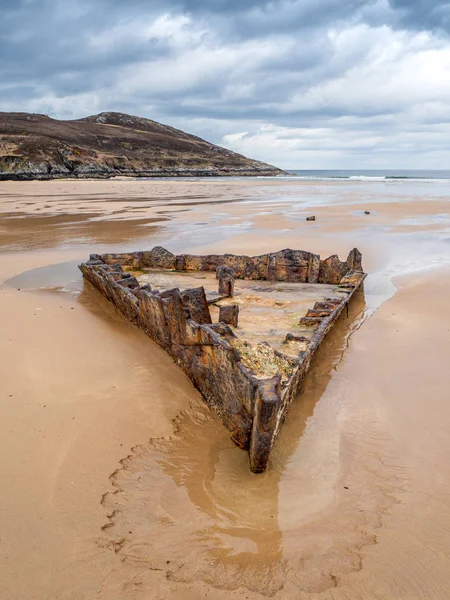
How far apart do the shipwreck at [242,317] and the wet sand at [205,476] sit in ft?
1.02

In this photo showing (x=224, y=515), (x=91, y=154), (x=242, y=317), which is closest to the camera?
(x=224, y=515)

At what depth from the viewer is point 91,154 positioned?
77.8 metres

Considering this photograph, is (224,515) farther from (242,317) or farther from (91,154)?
(91,154)

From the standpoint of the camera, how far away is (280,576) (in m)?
2.80

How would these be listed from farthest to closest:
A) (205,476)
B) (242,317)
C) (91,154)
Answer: (91,154) < (242,317) < (205,476)

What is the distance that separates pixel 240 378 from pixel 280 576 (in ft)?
5.02

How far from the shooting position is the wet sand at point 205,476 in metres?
2.82

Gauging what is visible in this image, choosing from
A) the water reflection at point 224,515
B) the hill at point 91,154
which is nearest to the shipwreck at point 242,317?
the water reflection at point 224,515

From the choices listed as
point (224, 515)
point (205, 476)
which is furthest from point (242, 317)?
point (224, 515)

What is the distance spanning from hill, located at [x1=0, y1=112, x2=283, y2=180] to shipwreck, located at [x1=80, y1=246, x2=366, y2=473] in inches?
2201

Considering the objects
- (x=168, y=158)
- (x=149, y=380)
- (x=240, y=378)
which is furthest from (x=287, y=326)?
(x=168, y=158)

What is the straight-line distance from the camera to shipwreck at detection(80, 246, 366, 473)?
12.8 ft

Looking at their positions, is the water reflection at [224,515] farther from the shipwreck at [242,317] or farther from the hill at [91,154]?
the hill at [91,154]

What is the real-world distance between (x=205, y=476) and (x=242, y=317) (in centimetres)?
382
